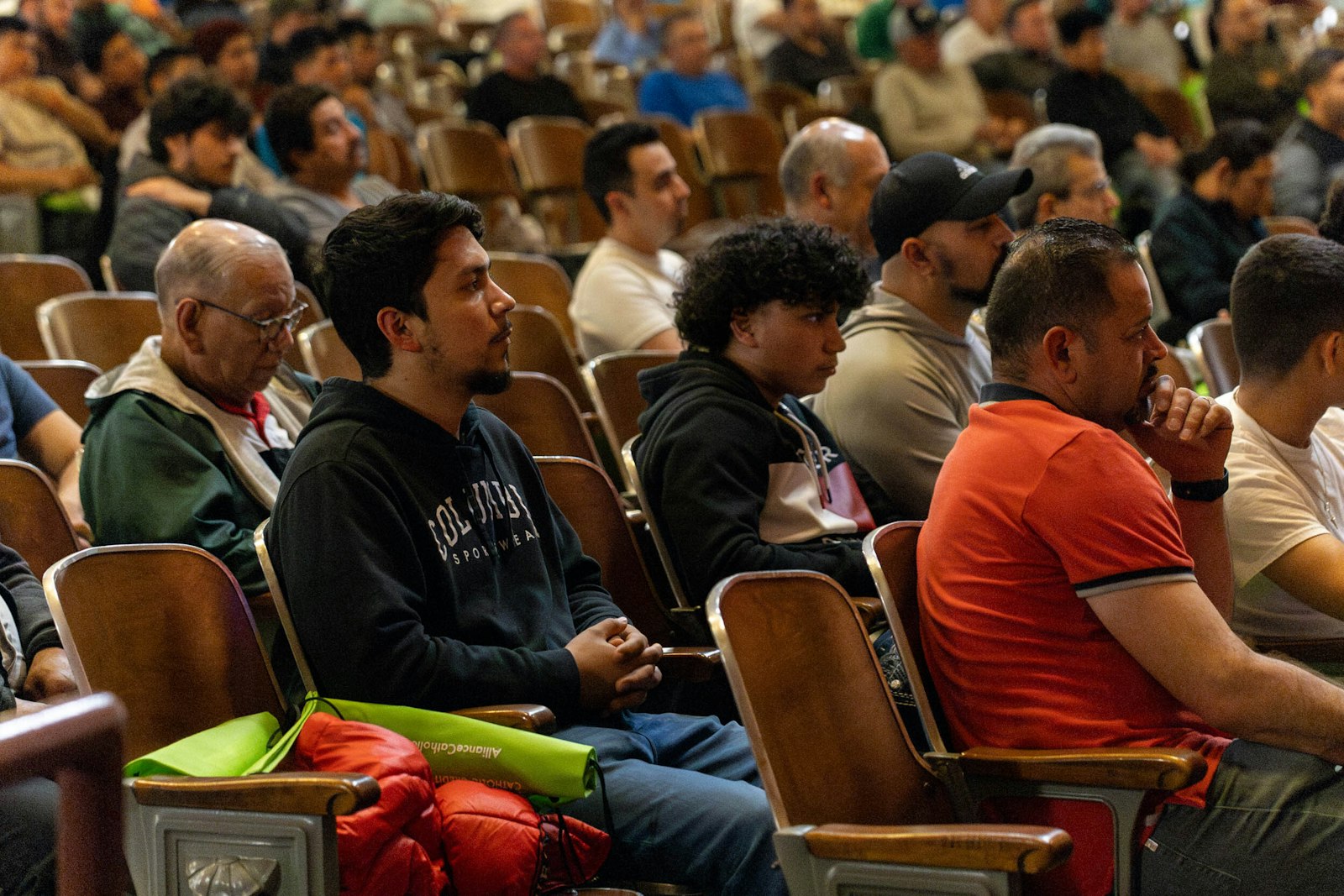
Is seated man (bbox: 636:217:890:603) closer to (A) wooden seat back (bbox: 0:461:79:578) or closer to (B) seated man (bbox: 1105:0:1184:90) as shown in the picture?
(A) wooden seat back (bbox: 0:461:79:578)

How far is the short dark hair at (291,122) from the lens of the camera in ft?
14.1

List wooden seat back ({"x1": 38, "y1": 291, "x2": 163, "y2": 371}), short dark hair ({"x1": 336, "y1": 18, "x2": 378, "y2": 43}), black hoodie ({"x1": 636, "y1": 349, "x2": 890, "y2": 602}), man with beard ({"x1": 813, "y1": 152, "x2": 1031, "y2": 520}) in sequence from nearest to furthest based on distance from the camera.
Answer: black hoodie ({"x1": 636, "y1": 349, "x2": 890, "y2": 602})
man with beard ({"x1": 813, "y1": 152, "x2": 1031, "y2": 520})
wooden seat back ({"x1": 38, "y1": 291, "x2": 163, "y2": 371})
short dark hair ({"x1": 336, "y1": 18, "x2": 378, "y2": 43})

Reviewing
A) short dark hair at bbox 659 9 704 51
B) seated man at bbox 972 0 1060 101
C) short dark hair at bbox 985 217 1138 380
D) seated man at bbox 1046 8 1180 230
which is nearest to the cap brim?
short dark hair at bbox 985 217 1138 380

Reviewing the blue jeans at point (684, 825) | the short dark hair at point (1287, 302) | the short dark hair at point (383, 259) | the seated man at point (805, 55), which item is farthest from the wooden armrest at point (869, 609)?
the seated man at point (805, 55)

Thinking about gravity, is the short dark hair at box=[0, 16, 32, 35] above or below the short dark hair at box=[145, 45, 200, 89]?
above

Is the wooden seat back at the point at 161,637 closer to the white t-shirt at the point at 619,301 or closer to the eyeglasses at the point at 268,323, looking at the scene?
the eyeglasses at the point at 268,323

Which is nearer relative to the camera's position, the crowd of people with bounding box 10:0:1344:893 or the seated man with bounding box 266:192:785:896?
the crowd of people with bounding box 10:0:1344:893

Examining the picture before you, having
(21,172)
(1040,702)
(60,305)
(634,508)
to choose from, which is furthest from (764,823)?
(21,172)

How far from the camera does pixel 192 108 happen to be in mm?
4199

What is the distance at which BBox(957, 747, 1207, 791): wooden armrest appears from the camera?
65.4 inches

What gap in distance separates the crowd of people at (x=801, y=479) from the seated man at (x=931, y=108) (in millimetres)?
3002

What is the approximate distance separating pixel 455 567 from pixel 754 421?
0.71 meters

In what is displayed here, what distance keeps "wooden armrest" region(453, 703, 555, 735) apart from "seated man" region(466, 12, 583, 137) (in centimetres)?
527

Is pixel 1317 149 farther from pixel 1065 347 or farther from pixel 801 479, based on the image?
pixel 1065 347
